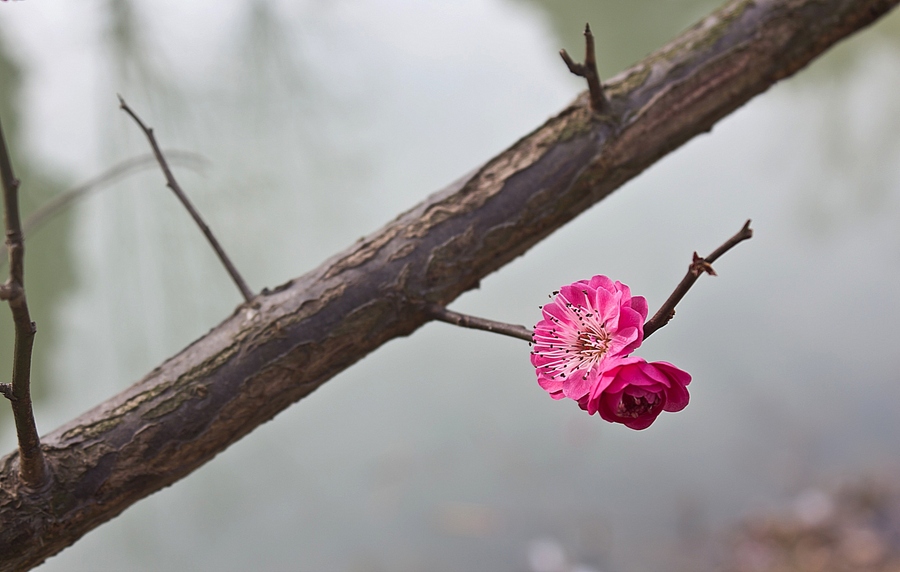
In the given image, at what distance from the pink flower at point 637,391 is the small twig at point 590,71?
1.07 feet

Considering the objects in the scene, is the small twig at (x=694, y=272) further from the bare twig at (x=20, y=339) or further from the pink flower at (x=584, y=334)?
the bare twig at (x=20, y=339)

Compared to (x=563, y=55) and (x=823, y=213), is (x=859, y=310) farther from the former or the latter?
(x=563, y=55)

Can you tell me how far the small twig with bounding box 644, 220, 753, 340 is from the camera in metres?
0.43

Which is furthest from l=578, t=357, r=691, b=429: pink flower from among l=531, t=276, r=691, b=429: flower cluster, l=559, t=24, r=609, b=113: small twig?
l=559, t=24, r=609, b=113: small twig

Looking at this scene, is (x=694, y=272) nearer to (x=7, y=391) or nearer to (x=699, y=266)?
(x=699, y=266)

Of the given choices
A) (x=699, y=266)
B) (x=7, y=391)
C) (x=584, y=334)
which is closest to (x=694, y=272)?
(x=699, y=266)

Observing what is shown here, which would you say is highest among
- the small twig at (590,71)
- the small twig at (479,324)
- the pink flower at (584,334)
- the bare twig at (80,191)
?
the bare twig at (80,191)

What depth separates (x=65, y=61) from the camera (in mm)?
2275

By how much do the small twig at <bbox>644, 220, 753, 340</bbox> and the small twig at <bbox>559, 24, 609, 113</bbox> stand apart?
286 mm

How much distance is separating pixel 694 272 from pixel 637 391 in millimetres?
87

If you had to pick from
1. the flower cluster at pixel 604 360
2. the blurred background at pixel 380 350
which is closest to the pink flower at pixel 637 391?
the flower cluster at pixel 604 360

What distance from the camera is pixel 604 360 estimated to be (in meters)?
0.49

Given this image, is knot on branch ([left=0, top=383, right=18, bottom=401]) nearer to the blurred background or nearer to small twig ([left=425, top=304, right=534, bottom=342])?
small twig ([left=425, top=304, right=534, bottom=342])

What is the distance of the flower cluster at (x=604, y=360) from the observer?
18.2 inches
